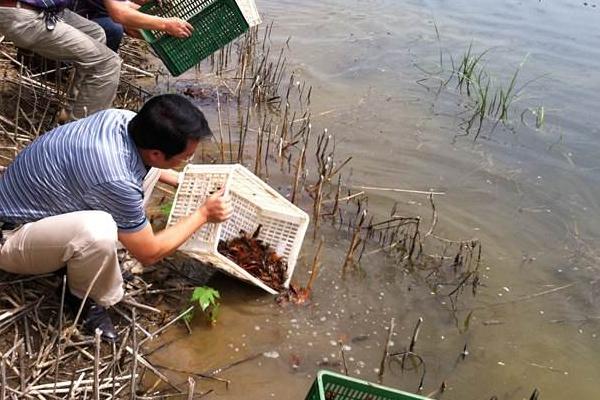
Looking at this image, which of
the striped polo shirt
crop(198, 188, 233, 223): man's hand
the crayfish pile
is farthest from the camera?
the crayfish pile

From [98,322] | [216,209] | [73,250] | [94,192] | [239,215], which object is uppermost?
[94,192]

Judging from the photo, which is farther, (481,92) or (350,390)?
(481,92)

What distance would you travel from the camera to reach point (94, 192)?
2.90 m

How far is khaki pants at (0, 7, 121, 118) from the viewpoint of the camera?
411 cm

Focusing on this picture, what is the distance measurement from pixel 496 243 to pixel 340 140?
6.09 ft

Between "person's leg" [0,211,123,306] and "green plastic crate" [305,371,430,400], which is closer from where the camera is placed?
"green plastic crate" [305,371,430,400]

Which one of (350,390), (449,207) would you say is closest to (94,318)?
(350,390)

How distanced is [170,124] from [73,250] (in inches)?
28.9

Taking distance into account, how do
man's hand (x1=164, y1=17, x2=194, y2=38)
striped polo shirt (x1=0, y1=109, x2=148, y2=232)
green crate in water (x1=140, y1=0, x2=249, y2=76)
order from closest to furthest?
striped polo shirt (x1=0, y1=109, x2=148, y2=232), man's hand (x1=164, y1=17, x2=194, y2=38), green crate in water (x1=140, y1=0, x2=249, y2=76)

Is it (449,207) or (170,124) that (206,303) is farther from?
(449,207)

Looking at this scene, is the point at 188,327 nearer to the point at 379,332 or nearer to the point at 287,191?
the point at 379,332

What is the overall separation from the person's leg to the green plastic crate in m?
1.07

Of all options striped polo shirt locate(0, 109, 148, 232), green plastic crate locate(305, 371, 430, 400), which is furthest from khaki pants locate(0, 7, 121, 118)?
green plastic crate locate(305, 371, 430, 400)

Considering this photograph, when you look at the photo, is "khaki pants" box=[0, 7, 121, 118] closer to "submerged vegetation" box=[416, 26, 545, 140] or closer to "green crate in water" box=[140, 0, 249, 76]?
"green crate in water" box=[140, 0, 249, 76]
